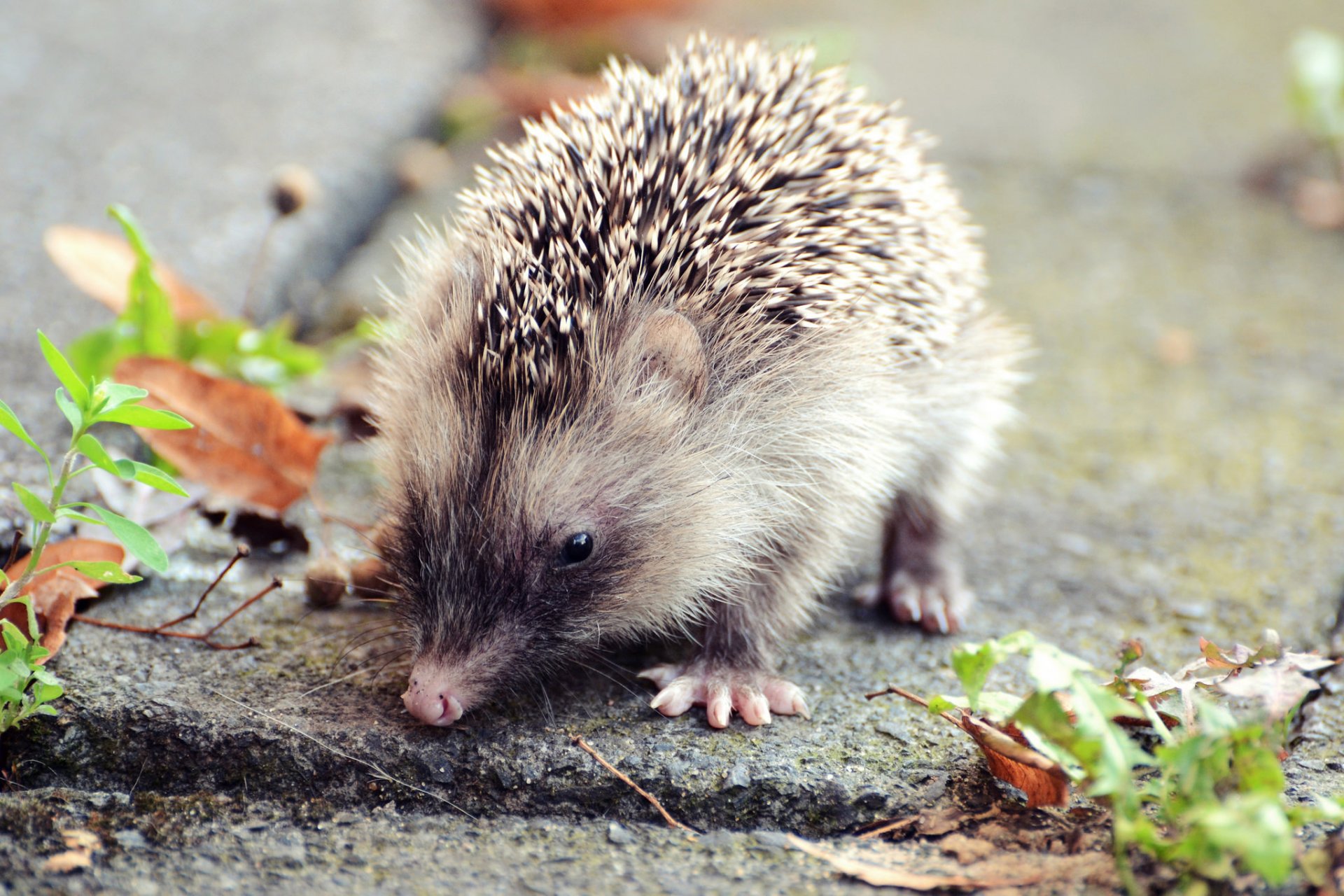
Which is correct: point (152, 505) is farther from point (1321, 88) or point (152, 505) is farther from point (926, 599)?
point (1321, 88)

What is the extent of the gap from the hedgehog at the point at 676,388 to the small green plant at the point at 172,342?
61 cm

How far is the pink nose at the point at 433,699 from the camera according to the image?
2.24 m

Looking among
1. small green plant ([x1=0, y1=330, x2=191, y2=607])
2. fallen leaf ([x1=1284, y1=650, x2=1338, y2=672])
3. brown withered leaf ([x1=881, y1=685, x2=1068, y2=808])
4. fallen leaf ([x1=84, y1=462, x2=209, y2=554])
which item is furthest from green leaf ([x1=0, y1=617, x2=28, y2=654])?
fallen leaf ([x1=1284, y1=650, x2=1338, y2=672])

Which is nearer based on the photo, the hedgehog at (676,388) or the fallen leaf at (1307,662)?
the fallen leaf at (1307,662)

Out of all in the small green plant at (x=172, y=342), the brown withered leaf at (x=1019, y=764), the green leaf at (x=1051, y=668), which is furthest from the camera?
the small green plant at (x=172, y=342)

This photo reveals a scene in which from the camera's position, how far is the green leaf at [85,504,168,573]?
6.88 feet

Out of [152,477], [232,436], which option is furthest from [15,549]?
[232,436]

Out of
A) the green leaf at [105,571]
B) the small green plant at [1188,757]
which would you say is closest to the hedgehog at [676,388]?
the green leaf at [105,571]

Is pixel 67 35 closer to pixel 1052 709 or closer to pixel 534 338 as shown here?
pixel 534 338

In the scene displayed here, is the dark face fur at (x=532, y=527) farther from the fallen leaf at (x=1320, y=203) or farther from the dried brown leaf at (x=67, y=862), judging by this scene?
the fallen leaf at (x=1320, y=203)

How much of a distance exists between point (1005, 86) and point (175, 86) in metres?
3.91

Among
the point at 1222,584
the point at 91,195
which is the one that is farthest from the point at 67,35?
the point at 1222,584

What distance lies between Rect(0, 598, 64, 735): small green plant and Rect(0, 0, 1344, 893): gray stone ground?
0.11m

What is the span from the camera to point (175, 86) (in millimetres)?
4578
